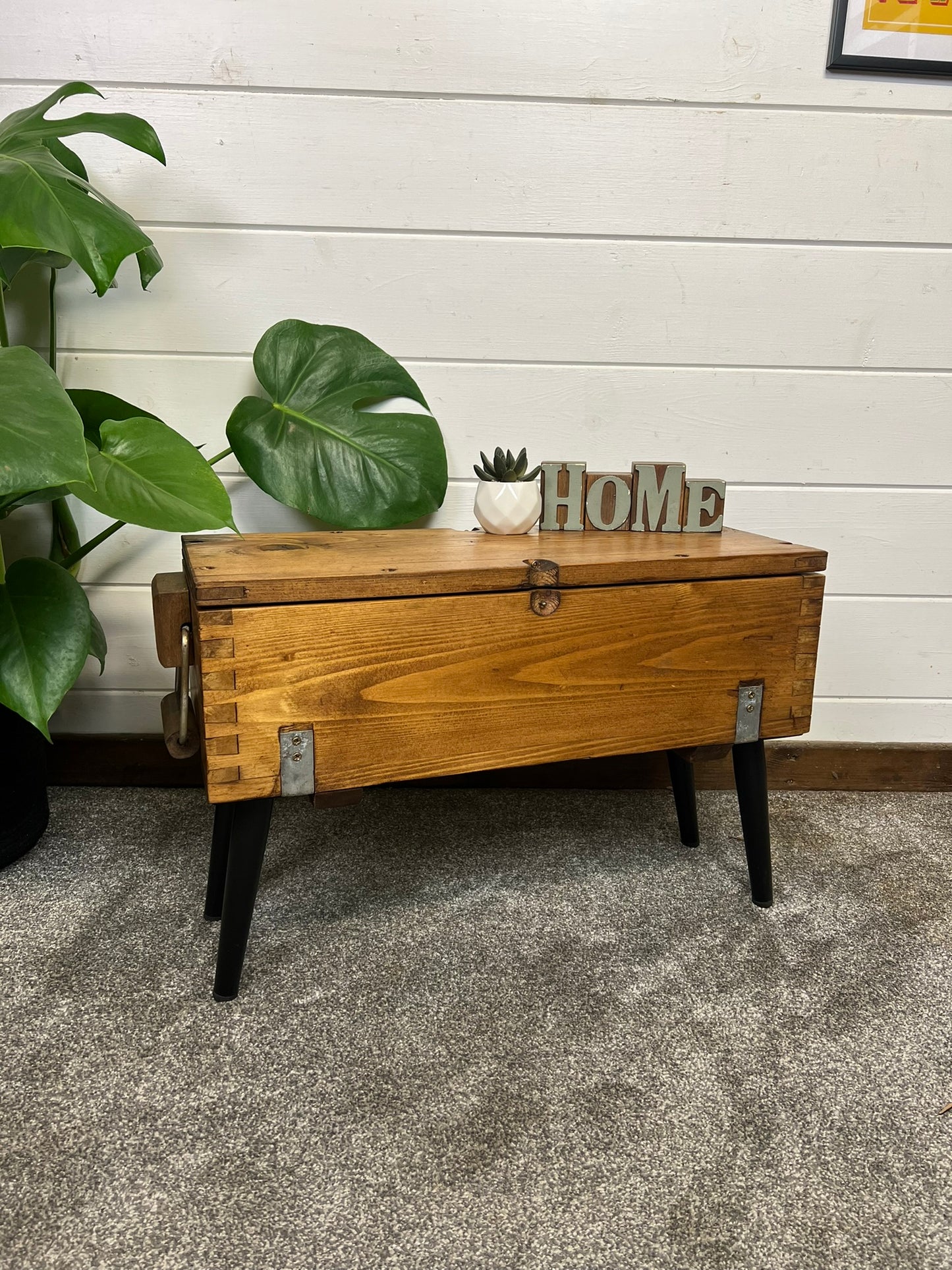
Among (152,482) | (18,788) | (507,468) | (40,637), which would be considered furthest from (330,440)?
(18,788)

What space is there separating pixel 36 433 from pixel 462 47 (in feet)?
3.04

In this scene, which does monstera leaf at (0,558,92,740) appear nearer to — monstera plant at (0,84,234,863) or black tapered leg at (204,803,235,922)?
monstera plant at (0,84,234,863)

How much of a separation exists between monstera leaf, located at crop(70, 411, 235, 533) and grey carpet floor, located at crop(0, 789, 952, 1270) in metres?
0.53

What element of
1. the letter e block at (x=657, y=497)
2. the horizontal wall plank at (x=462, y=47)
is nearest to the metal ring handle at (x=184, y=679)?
the letter e block at (x=657, y=497)

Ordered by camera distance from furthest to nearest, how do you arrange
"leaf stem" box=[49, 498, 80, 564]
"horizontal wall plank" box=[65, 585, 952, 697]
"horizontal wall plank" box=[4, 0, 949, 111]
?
"horizontal wall plank" box=[65, 585, 952, 697]
"leaf stem" box=[49, 498, 80, 564]
"horizontal wall plank" box=[4, 0, 949, 111]

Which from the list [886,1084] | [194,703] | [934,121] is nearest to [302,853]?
[194,703]

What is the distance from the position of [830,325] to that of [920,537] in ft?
1.28

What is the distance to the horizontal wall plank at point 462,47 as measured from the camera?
129 cm

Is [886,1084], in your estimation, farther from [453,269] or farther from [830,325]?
[453,269]

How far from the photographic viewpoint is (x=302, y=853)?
1.34 m

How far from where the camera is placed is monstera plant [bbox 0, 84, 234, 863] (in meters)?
0.81

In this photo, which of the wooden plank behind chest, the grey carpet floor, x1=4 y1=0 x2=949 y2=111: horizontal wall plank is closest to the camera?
the grey carpet floor

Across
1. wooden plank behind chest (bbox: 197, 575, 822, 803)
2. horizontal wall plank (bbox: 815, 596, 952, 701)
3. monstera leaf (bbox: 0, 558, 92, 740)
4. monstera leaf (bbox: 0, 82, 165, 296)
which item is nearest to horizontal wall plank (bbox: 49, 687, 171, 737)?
monstera leaf (bbox: 0, 558, 92, 740)

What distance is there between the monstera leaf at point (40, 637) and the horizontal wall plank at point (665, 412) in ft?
1.24
